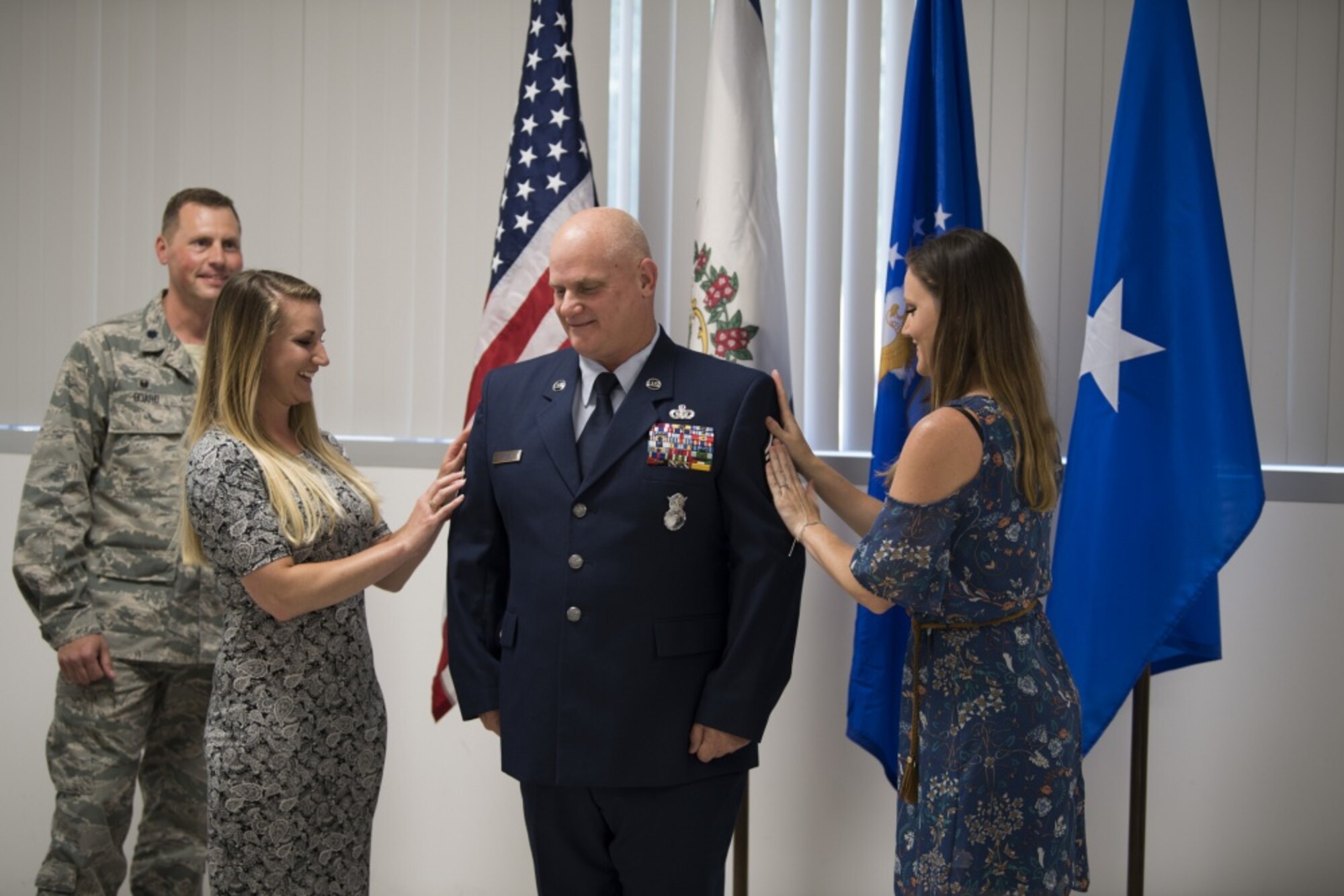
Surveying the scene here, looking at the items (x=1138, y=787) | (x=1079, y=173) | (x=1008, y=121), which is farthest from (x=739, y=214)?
(x=1138, y=787)

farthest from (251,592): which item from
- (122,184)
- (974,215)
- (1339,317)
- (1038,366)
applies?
(1339,317)

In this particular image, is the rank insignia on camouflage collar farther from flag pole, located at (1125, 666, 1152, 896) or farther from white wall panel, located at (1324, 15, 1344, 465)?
white wall panel, located at (1324, 15, 1344, 465)

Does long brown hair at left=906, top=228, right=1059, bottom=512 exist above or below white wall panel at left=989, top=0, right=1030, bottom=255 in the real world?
below

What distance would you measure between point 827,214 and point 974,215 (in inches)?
18.0

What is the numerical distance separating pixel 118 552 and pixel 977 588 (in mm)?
1904

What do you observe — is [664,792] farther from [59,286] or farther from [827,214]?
[59,286]

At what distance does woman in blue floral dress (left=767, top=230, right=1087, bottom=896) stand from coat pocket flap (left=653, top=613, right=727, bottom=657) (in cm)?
21

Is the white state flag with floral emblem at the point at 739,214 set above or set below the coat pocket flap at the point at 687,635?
above

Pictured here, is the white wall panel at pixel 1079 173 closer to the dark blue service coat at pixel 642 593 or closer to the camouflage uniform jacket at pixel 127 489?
the dark blue service coat at pixel 642 593

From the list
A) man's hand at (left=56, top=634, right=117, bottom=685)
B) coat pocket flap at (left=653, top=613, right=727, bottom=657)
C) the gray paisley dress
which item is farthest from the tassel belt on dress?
man's hand at (left=56, top=634, right=117, bottom=685)

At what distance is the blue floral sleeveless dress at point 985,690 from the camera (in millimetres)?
1888

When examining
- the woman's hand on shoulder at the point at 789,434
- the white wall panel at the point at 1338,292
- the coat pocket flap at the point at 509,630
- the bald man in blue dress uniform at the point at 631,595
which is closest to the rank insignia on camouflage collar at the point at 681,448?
the bald man in blue dress uniform at the point at 631,595

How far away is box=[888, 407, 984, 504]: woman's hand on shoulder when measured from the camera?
72.7 inches

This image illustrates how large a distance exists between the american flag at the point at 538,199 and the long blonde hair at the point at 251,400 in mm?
840
